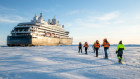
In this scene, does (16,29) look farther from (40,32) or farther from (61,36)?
(61,36)

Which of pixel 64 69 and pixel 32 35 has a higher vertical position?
pixel 32 35

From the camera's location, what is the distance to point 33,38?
3744 cm

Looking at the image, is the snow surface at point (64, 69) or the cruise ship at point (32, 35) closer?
the snow surface at point (64, 69)

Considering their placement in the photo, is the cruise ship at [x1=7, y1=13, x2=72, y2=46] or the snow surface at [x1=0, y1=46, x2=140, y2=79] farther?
the cruise ship at [x1=7, y1=13, x2=72, y2=46]

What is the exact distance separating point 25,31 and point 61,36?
2267cm

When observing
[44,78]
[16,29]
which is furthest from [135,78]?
[16,29]

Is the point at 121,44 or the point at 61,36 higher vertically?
the point at 61,36

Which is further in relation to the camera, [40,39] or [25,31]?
[40,39]

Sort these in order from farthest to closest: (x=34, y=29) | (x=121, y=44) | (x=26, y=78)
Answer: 1. (x=34, y=29)
2. (x=121, y=44)
3. (x=26, y=78)

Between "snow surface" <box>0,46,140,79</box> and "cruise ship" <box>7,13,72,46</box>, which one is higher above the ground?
"cruise ship" <box>7,13,72,46</box>

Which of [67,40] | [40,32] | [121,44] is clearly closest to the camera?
[121,44]

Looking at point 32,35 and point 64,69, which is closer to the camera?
point 64,69

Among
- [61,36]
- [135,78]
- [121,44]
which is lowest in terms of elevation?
[135,78]

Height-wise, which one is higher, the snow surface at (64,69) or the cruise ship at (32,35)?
the cruise ship at (32,35)
